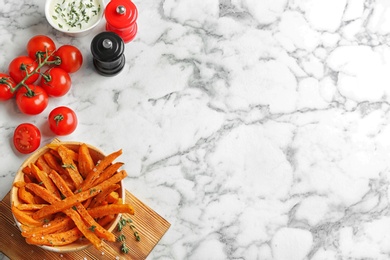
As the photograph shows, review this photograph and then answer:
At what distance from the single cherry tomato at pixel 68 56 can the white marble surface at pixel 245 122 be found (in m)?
0.07

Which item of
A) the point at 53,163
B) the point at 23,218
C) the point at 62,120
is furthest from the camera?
the point at 62,120

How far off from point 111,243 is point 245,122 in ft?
2.03

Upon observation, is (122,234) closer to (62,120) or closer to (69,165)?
(69,165)

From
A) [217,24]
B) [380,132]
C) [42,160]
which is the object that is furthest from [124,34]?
[380,132]

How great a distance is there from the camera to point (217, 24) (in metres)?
Result: 2.36

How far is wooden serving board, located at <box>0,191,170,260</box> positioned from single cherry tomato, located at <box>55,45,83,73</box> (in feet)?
1.50

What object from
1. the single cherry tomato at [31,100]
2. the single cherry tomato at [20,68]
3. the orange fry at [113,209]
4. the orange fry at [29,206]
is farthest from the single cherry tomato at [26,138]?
the orange fry at [113,209]

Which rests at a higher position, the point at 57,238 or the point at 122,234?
the point at 57,238

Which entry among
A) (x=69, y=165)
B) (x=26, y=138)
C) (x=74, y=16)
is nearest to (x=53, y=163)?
(x=69, y=165)

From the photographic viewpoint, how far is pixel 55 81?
216cm

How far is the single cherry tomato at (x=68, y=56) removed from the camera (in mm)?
2191

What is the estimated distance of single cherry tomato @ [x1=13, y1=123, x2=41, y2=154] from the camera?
2.14 meters

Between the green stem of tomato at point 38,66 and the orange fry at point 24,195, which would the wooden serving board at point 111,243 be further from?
the green stem of tomato at point 38,66

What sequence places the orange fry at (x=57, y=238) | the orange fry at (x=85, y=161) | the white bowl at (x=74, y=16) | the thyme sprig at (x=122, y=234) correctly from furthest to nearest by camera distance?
the white bowl at (x=74, y=16) → the thyme sprig at (x=122, y=234) → the orange fry at (x=85, y=161) → the orange fry at (x=57, y=238)
